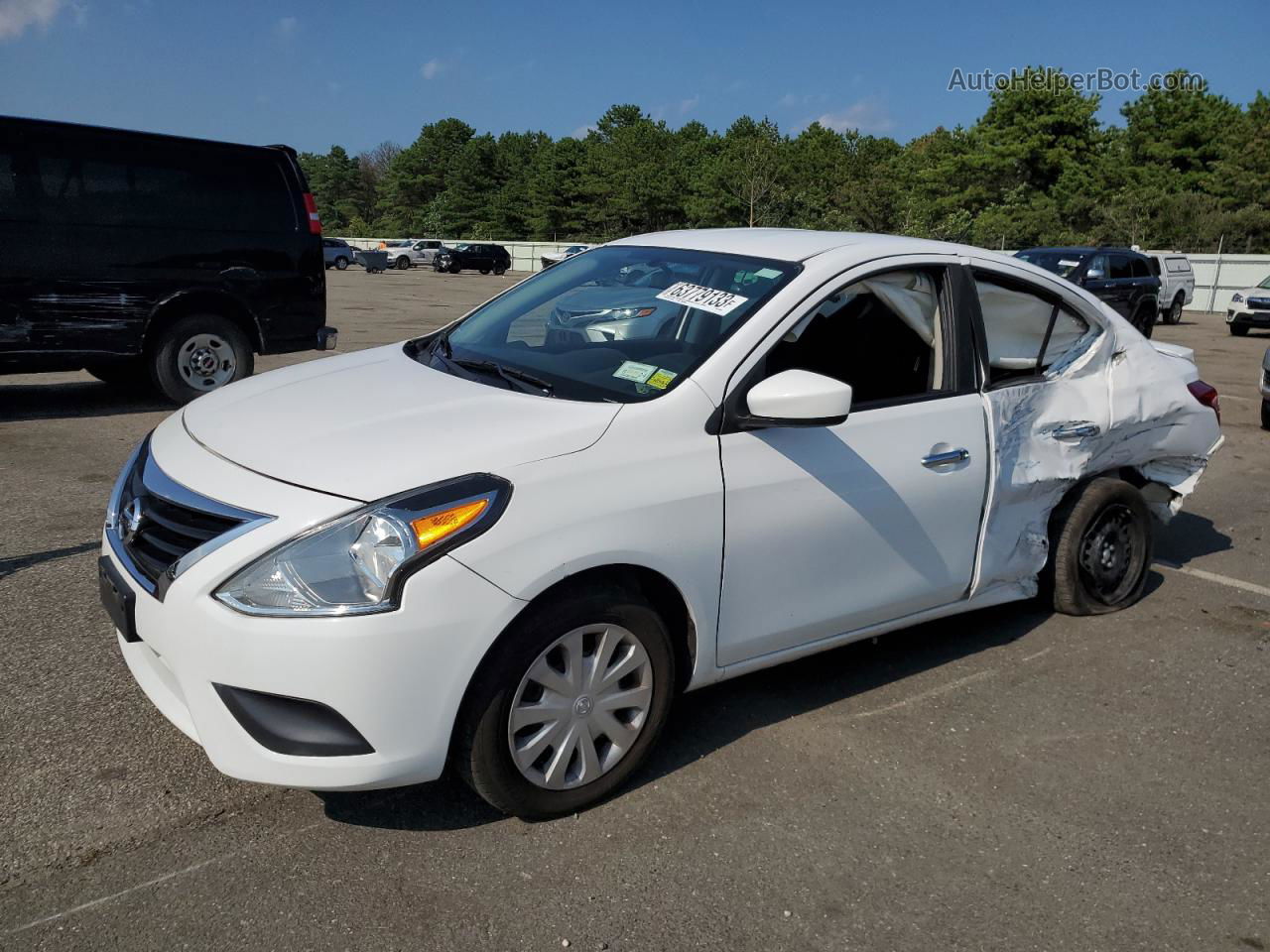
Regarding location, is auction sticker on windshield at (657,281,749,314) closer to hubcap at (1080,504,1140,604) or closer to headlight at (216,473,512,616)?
headlight at (216,473,512,616)

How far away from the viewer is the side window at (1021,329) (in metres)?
4.14

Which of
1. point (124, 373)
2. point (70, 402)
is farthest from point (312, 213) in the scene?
point (70, 402)

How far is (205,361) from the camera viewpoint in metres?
8.87

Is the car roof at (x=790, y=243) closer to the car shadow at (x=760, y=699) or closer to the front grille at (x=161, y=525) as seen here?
the car shadow at (x=760, y=699)

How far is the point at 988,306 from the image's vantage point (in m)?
4.16

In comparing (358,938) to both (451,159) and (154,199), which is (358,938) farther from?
(451,159)

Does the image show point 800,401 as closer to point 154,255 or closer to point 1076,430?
point 1076,430

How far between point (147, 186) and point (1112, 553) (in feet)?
24.1

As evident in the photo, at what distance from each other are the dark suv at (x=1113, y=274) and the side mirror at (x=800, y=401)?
60.1ft

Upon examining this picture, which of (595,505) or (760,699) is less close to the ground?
(595,505)

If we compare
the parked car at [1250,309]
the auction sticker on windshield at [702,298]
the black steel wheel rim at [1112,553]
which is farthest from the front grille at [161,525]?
the parked car at [1250,309]

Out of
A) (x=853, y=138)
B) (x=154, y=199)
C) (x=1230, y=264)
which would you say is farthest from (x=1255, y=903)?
(x=853, y=138)

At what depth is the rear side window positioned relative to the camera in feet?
25.5

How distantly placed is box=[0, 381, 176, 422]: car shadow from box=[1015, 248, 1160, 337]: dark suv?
634 inches
